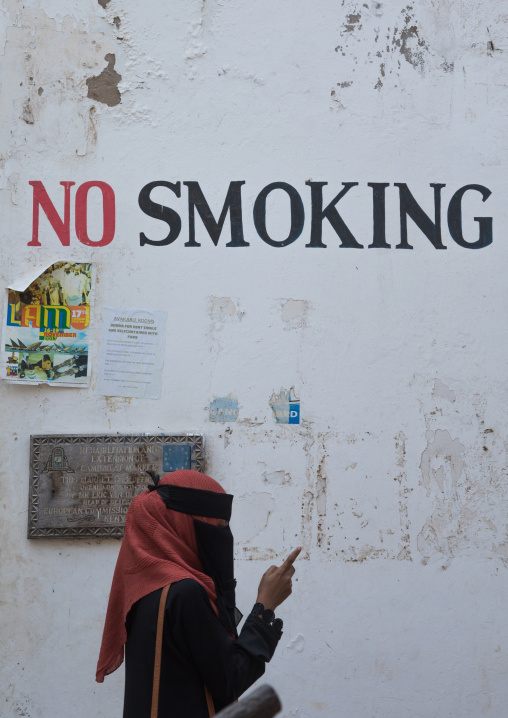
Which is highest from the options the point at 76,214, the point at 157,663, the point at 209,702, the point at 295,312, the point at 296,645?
the point at 76,214

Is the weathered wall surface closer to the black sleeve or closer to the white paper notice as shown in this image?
the white paper notice

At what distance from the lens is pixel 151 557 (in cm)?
222

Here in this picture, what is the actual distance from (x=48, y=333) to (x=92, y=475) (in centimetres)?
72

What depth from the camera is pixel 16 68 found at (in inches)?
151

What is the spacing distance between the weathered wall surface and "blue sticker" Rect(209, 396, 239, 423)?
0.03 metres

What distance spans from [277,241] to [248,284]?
0.26m

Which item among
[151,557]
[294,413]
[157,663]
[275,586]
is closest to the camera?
[157,663]

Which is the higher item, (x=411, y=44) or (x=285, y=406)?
(x=411, y=44)

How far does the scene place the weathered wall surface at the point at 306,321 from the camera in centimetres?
366

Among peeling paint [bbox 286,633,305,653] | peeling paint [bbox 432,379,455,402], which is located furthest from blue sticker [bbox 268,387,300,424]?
peeling paint [bbox 286,633,305,653]

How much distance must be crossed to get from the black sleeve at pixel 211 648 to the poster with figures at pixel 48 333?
1.83m

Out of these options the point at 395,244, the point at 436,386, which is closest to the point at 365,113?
the point at 395,244

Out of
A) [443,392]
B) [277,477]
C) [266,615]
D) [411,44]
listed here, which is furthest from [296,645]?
[411,44]

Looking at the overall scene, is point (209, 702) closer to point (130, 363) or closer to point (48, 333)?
point (130, 363)
